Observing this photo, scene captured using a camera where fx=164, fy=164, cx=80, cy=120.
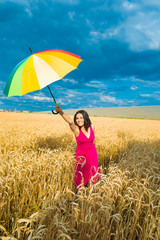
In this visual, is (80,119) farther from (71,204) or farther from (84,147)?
(71,204)

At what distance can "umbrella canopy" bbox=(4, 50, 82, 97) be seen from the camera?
312 cm

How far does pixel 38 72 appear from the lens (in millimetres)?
3162

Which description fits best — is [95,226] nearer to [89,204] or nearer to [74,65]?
[89,204]

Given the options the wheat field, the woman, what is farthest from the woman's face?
the wheat field

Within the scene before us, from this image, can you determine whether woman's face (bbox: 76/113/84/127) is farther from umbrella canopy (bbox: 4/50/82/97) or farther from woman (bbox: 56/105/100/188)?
umbrella canopy (bbox: 4/50/82/97)

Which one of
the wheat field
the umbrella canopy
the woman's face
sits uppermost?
the umbrella canopy

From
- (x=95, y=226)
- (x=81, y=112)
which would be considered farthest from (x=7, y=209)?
(x=81, y=112)

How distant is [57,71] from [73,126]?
117 cm

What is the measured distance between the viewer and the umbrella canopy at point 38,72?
3121 millimetres

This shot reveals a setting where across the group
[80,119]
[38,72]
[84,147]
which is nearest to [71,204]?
[84,147]

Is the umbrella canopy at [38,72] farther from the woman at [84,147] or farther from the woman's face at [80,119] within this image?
the woman's face at [80,119]

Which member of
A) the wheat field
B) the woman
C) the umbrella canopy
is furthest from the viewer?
the woman

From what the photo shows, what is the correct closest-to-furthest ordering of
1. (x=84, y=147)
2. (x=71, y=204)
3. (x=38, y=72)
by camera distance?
(x=71, y=204), (x=38, y=72), (x=84, y=147)

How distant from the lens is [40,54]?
346 cm
